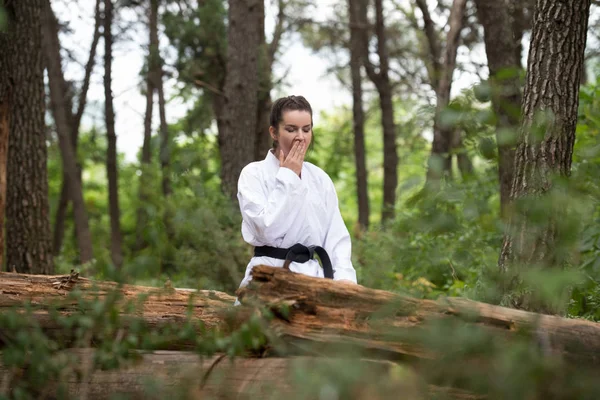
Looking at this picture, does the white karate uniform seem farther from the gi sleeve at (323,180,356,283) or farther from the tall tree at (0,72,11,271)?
the tall tree at (0,72,11,271)

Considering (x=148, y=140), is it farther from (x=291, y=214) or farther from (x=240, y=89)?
(x=291, y=214)

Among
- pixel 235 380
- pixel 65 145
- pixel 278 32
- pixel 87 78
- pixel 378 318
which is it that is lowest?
pixel 235 380

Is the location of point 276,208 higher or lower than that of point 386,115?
lower

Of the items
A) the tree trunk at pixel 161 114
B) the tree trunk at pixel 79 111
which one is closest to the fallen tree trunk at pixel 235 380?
A: the tree trunk at pixel 161 114

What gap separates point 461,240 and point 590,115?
8.52ft

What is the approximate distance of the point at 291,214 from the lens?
16.0ft

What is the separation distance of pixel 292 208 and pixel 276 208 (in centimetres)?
11

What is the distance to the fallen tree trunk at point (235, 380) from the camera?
112 inches

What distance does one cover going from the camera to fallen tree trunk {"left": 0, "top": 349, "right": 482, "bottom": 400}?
9.37 feet

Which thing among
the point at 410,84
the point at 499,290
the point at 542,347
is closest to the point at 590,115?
the point at 499,290

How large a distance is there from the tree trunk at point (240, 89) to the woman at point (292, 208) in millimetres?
7677

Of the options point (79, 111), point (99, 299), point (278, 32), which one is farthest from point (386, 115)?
point (99, 299)

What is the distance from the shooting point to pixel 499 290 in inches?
188

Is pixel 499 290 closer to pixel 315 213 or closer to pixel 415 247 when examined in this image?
pixel 315 213
